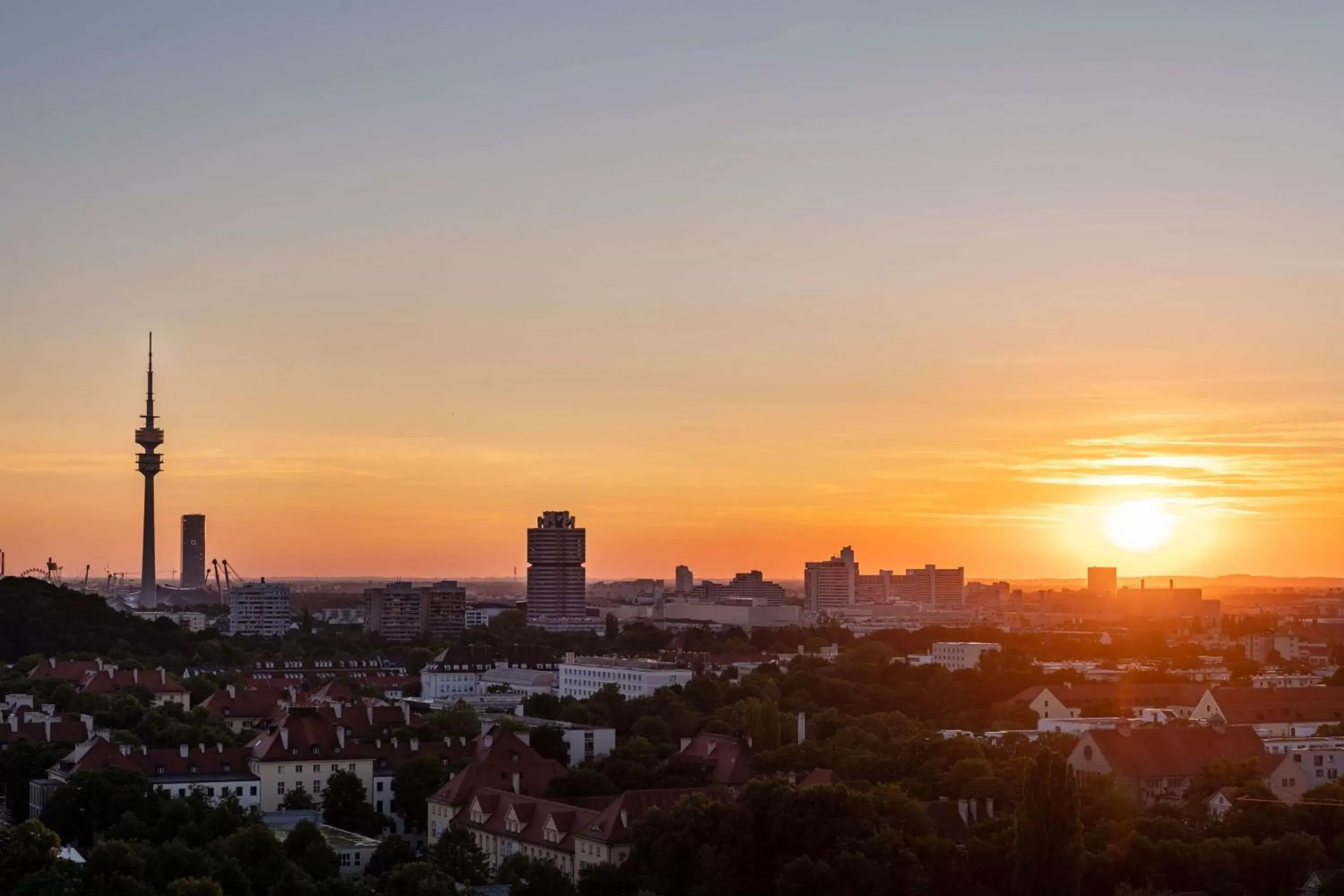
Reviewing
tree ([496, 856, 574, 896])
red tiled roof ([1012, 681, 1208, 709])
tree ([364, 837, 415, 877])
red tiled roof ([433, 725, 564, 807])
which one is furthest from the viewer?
red tiled roof ([1012, 681, 1208, 709])

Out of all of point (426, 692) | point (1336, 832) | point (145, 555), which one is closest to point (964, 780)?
point (1336, 832)

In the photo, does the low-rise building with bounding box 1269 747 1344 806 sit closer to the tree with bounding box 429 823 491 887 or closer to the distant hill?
the tree with bounding box 429 823 491 887

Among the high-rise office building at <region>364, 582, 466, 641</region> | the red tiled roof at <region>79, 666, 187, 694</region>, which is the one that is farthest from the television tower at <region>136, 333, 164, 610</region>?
the red tiled roof at <region>79, 666, 187, 694</region>

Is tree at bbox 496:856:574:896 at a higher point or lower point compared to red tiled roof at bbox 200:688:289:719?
lower

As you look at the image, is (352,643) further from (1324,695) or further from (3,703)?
(1324,695)

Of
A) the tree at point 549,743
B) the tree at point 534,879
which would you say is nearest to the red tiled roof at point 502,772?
the tree at point 549,743

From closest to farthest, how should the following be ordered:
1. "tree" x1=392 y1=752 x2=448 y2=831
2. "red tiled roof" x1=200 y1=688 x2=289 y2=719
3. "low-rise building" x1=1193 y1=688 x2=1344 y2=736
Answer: "tree" x1=392 y1=752 x2=448 y2=831, "red tiled roof" x1=200 y1=688 x2=289 y2=719, "low-rise building" x1=1193 y1=688 x2=1344 y2=736

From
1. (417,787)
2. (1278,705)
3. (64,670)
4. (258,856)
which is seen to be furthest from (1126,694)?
(258,856)
